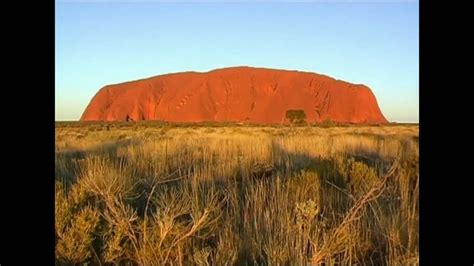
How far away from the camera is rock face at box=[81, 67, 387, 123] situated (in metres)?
80.0

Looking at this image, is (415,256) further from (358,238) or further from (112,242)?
(112,242)

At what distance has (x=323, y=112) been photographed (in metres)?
80.9

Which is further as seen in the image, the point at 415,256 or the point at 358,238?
the point at 358,238

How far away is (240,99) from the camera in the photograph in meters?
83.1

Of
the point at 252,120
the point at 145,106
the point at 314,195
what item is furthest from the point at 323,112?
the point at 314,195

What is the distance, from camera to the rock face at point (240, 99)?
80.0 m
